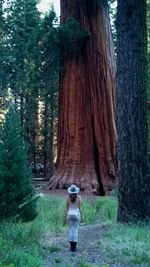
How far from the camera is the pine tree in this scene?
845 centimetres

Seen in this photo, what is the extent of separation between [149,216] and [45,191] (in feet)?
23.2

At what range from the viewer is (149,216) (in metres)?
9.47

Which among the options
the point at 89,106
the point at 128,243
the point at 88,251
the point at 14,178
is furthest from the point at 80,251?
the point at 89,106

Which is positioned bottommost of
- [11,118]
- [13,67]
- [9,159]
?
[9,159]

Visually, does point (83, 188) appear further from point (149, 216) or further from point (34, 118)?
point (34, 118)

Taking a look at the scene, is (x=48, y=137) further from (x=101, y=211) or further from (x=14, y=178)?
(x=14, y=178)

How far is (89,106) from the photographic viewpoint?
17.0 m

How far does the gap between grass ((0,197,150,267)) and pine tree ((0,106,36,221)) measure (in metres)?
0.26

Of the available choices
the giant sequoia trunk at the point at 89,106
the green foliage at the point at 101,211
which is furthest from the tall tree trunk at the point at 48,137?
the green foliage at the point at 101,211

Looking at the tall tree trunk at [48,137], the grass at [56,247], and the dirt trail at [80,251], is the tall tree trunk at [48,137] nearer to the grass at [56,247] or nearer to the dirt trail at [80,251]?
the grass at [56,247]

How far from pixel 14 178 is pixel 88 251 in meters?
2.22

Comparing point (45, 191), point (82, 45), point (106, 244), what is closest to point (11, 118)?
point (106, 244)

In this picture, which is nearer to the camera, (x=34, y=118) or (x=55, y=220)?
(x=55, y=220)

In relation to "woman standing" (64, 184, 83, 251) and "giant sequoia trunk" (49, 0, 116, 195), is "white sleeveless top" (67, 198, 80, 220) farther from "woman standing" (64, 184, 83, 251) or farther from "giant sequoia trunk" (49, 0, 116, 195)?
"giant sequoia trunk" (49, 0, 116, 195)
